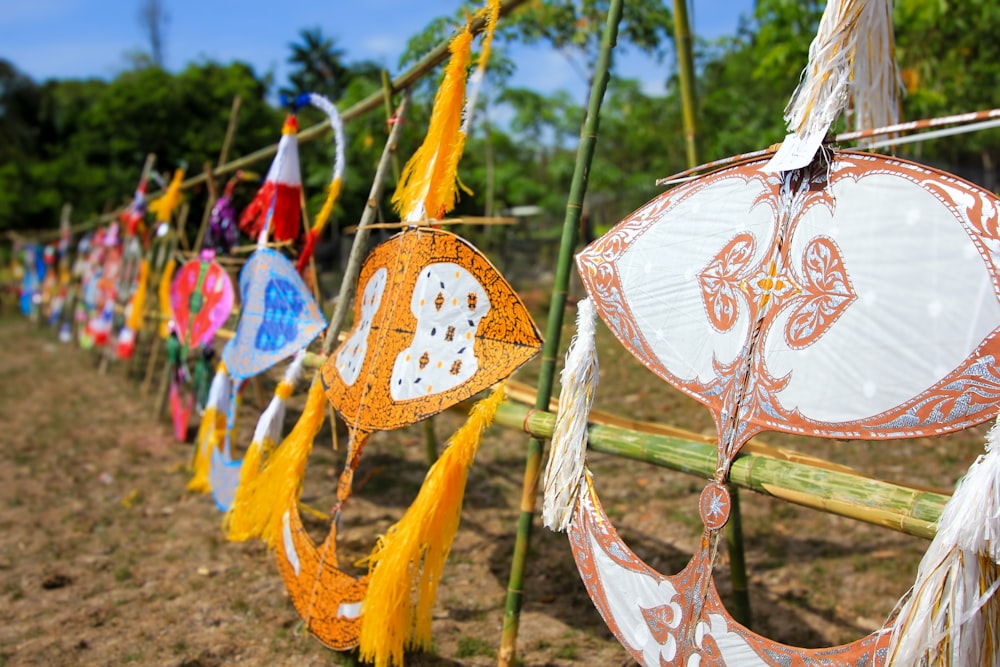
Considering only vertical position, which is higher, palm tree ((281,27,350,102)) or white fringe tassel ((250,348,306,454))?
palm tree ((281,27,350,102))

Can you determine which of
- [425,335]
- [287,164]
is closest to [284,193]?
[287,164]

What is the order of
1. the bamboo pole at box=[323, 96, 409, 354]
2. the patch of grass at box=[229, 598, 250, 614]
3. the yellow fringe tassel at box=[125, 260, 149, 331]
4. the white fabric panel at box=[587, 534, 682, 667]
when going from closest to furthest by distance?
the white fabric panel at box=[587, 534, 682, 667] < the bamboo pole at box=[323, 96, 409, 354] < the patch of grass at box=[229, 598, 250, 614] < the yellow fringe tassel at box=[125, 260, 149, 331]

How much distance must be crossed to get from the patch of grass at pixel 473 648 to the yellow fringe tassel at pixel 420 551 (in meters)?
0.45

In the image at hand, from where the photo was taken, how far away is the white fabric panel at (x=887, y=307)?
1.57 meters

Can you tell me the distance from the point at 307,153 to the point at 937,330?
14098 mm

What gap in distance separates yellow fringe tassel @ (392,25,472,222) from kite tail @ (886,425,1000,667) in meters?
1.76

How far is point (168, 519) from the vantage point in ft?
14.1

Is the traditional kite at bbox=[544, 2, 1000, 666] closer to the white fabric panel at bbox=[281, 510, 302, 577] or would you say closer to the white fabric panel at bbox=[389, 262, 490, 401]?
the white fabric panel at bbox=[389, 262, 490, 401]

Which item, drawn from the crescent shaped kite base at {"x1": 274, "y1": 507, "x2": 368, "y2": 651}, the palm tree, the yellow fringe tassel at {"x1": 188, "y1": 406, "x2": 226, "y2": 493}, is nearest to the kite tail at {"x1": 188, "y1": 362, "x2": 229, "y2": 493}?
the yellow fringe tassel at {"x1": 188, "y1": 406, "x2": 226, "y2": 493}

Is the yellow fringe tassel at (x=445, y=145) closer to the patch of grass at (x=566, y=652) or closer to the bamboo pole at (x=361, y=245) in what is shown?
the bamboo pole at (x=361, y=245)

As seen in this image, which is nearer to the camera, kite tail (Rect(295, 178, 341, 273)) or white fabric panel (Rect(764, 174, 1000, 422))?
white fabric panel (Rect(764, 174, 1000, 422))

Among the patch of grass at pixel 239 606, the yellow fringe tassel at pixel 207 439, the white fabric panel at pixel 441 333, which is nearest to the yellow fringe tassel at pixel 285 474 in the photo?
the patch of grass at pixel 239 606

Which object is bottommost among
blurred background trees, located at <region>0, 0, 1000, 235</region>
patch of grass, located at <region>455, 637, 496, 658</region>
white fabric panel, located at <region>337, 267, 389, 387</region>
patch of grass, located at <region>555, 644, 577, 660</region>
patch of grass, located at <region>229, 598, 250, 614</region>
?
patch of grass, located at <region>229, 598, 250, 614</region>

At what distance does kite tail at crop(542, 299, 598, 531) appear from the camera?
2.08 metres
